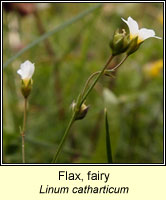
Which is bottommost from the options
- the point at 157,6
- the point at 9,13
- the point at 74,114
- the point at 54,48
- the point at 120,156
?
the point at 120,156

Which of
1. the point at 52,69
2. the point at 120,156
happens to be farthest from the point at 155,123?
the point at 52,69

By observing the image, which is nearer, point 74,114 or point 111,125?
point 74,114

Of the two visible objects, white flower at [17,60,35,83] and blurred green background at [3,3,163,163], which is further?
blurred green background at [3,3,163,163]

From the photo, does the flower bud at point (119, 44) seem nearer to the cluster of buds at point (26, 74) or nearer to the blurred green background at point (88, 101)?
the cluster of buds at point (26, 74)

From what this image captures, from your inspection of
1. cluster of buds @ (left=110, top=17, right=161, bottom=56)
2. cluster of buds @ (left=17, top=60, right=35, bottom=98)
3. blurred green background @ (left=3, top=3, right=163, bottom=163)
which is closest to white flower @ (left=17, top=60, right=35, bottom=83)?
cluster of buds @ (left=17, top=60, right=35, bottom=98)

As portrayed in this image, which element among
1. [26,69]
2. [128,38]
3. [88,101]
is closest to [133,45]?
[128,38]

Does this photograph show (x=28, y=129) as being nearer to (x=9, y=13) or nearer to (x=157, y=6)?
(x=9, y=13)

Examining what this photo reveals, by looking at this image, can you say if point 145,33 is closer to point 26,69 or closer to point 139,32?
point 139,32

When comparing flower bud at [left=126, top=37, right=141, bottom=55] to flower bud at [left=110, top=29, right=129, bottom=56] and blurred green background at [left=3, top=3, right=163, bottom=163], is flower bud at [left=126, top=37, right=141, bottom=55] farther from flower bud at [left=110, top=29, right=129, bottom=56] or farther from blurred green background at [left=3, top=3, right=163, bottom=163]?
blurred green background at [left=3, top=3, right=163, bottom=163]

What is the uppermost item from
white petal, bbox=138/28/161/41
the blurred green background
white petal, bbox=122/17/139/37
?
→ white petal, bbox=122/17/139/37
